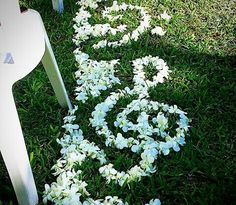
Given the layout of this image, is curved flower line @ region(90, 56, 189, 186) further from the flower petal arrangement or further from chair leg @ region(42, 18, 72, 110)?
chair leg @ region(42, 18, 72, 110)

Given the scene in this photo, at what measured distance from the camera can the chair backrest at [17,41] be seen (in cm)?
163

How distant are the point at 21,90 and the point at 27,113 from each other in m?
0.25

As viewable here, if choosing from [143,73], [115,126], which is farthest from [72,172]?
[143,73]

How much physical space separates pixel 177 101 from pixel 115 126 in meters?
0.49

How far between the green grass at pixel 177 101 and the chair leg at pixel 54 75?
102 mm

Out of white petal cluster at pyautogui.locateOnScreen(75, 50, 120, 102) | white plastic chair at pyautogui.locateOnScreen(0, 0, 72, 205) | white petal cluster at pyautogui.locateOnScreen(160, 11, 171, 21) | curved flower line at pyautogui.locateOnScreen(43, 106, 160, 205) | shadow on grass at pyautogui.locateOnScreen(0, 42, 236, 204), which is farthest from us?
white petal cluster at pyautogui.locateOnScreen(160, 11, 171, 21)

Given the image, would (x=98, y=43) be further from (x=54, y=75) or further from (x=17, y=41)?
(x=17, y=41)

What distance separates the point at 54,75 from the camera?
7.59 ft

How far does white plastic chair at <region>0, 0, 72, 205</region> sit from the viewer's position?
162 cm

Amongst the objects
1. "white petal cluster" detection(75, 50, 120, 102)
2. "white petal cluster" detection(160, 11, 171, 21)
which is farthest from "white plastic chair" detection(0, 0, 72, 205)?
"white petal cluster" detection(160, 11, 171, 21)

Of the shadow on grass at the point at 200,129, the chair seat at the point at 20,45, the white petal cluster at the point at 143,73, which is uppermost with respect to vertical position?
the chair seat at the point at 20,45

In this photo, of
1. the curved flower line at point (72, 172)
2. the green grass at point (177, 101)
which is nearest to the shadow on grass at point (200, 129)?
the green grass at point (177, 101)

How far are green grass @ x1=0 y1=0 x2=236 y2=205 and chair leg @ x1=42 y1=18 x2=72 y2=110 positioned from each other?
0.34ft

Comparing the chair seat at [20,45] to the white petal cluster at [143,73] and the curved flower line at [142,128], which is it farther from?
the white petal cluster at [143,73]
